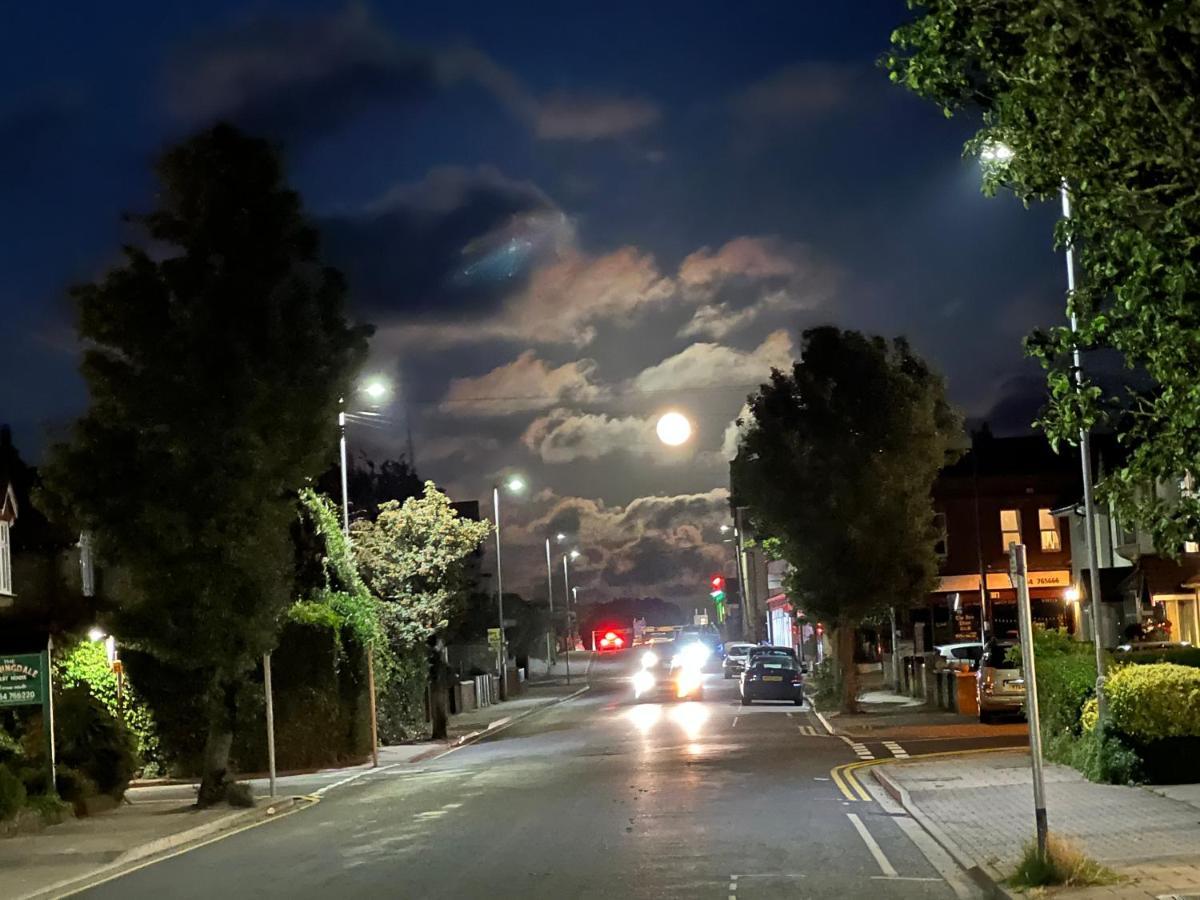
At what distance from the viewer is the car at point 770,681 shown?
45.4m

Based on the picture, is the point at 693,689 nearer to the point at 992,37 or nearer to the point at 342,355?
the point at 342,355

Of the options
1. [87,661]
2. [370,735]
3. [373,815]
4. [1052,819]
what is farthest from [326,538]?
[1052,819]

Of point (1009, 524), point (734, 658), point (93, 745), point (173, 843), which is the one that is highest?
point (1009, 524)

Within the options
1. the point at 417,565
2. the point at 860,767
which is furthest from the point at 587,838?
the point at 417,565

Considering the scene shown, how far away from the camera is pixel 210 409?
72.9 ft

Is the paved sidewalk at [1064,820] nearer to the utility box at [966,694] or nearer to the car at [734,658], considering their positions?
the utility box at [966,694]

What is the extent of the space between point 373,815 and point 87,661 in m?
10.1

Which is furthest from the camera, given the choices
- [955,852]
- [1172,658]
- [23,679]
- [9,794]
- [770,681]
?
[770,681]

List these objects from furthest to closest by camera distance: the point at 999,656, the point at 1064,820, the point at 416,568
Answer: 1. the point at 416,568
2. the point at 999,656
3. the point at 1064,820

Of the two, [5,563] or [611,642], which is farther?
[611,642]

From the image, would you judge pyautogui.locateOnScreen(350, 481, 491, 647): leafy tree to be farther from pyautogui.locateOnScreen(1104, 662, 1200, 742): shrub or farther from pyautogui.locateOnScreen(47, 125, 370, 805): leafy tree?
pyautogui.locateOnScreen(1104, 662, 1200, 742): shrub

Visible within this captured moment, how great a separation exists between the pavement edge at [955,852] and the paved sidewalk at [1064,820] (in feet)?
0.09

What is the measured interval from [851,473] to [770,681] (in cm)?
967

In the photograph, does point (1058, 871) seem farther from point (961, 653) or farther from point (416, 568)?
point (961, 653)
